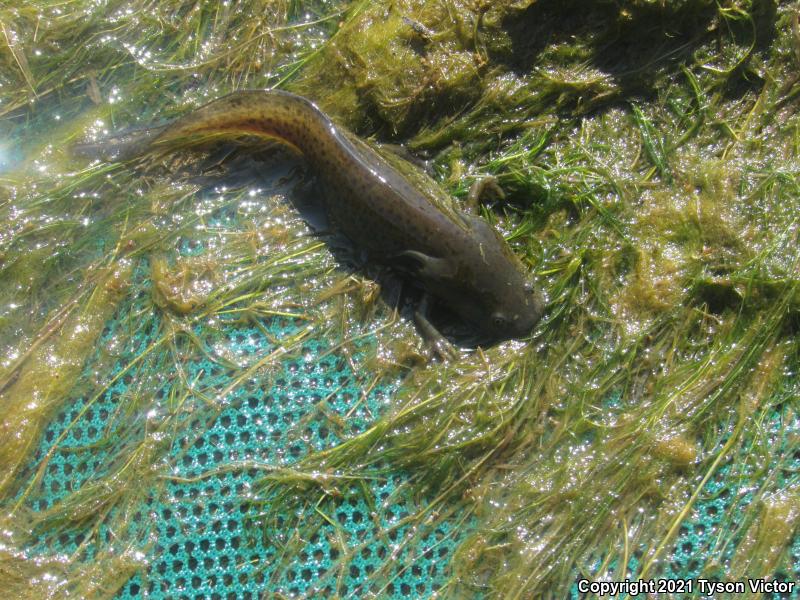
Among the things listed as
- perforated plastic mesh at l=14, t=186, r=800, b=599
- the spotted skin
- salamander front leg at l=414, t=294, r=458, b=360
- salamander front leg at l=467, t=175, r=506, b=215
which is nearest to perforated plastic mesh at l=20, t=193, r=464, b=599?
perforated plastic mesh at l=14, t=186, r=800, b=599

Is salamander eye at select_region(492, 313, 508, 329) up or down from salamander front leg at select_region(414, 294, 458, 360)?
down

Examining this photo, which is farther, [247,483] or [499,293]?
[499,293]

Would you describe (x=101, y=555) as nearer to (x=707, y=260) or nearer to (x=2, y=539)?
(x=2, y=539)

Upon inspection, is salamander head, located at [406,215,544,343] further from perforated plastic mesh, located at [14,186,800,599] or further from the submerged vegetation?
perforated plastic mesh, located at [14,186,800,599]

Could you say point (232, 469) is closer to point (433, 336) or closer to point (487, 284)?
point (433, 336)

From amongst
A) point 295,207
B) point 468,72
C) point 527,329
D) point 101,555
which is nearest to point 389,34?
point 468,72

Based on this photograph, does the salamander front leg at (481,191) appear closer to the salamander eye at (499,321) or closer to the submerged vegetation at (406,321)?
the submerged vegetation at (406,321)

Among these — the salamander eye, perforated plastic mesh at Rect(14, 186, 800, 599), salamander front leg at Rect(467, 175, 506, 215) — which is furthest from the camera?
salamander front leg at Rect(467, 175, 506, 215)

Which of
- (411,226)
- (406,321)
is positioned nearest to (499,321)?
(406,321)
